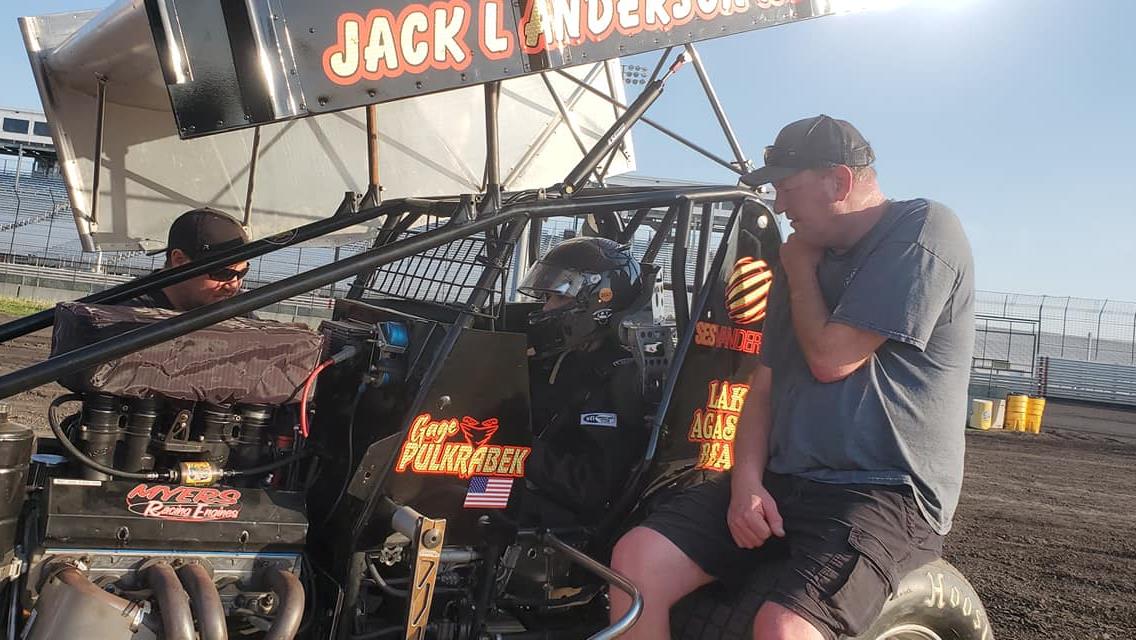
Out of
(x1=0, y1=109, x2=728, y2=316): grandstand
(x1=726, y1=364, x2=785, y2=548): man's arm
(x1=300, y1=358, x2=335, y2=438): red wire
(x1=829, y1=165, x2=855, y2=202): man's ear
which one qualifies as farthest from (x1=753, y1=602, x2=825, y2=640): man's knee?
(x1=0, y1=109, x2=728, y2=316): grandstand

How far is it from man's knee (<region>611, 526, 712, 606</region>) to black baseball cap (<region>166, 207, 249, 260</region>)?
180cm

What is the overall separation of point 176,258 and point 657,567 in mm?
2146

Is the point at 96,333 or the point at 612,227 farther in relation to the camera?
the point at 612,227

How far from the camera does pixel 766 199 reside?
346 centimetres

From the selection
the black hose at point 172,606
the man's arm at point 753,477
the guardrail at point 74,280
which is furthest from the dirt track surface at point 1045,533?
the guardrail at point 74,280

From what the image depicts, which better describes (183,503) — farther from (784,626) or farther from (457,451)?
(784,626)

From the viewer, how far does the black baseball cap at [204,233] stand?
3.42m

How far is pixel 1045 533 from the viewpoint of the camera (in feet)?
27.2

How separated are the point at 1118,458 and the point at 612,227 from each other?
44.7ft

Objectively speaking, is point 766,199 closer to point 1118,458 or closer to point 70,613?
point 70,613

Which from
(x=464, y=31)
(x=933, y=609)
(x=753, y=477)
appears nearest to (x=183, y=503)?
(x=464, y=31)

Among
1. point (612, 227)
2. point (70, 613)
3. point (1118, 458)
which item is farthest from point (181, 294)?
point (1118, 458)

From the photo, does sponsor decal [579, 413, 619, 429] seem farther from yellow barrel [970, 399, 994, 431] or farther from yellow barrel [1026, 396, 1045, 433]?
yellow barrel [1026, 396, 1045, 433]

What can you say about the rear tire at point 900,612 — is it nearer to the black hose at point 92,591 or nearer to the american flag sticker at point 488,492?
the american flag sticker at point 488,492
